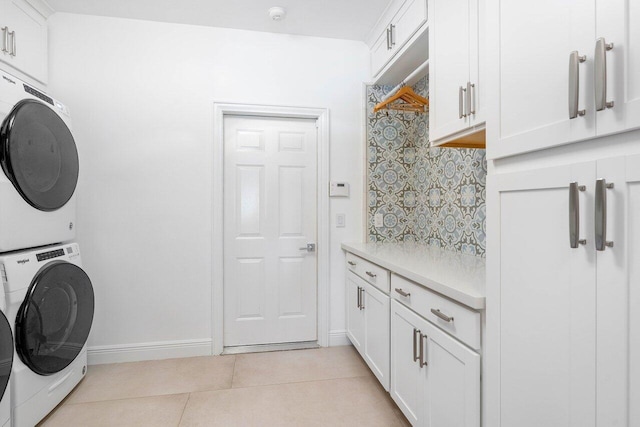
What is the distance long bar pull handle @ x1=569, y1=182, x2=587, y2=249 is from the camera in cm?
77

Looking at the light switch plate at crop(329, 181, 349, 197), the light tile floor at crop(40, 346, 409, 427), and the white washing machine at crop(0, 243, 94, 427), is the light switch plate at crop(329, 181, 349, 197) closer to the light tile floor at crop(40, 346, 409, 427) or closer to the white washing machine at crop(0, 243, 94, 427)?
the light tile floor at crop(40, 346, 409, 427)

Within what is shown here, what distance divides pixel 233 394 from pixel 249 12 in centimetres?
265

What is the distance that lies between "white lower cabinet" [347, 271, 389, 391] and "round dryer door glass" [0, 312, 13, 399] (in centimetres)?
182

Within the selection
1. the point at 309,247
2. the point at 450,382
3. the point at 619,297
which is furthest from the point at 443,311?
the point at 309,247

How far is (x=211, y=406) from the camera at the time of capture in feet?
6.35

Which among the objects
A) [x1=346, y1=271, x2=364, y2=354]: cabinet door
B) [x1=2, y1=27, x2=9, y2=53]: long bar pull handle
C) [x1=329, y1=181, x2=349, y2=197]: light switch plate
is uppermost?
[x1=2, y1=27, x2=9, y2=53]: long bar pull handle

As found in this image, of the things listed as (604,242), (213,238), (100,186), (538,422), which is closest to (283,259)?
(213,238)

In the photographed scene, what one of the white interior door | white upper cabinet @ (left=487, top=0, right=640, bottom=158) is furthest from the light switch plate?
white upper cabinet @ (left=487, top=0, right=640, bottom=158)

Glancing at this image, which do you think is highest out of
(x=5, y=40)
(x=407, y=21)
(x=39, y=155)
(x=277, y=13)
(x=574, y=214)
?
(x=277, y=13)

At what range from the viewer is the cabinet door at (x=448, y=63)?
149 centimetres

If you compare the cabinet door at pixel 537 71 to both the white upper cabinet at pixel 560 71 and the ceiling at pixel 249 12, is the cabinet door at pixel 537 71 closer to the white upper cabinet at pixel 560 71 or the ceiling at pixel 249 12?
the white upper cabinet at pixel 560 71

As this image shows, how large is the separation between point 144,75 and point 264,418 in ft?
8.30

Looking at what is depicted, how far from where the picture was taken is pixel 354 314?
253 cm

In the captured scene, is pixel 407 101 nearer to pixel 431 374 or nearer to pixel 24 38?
pixel 431 374
